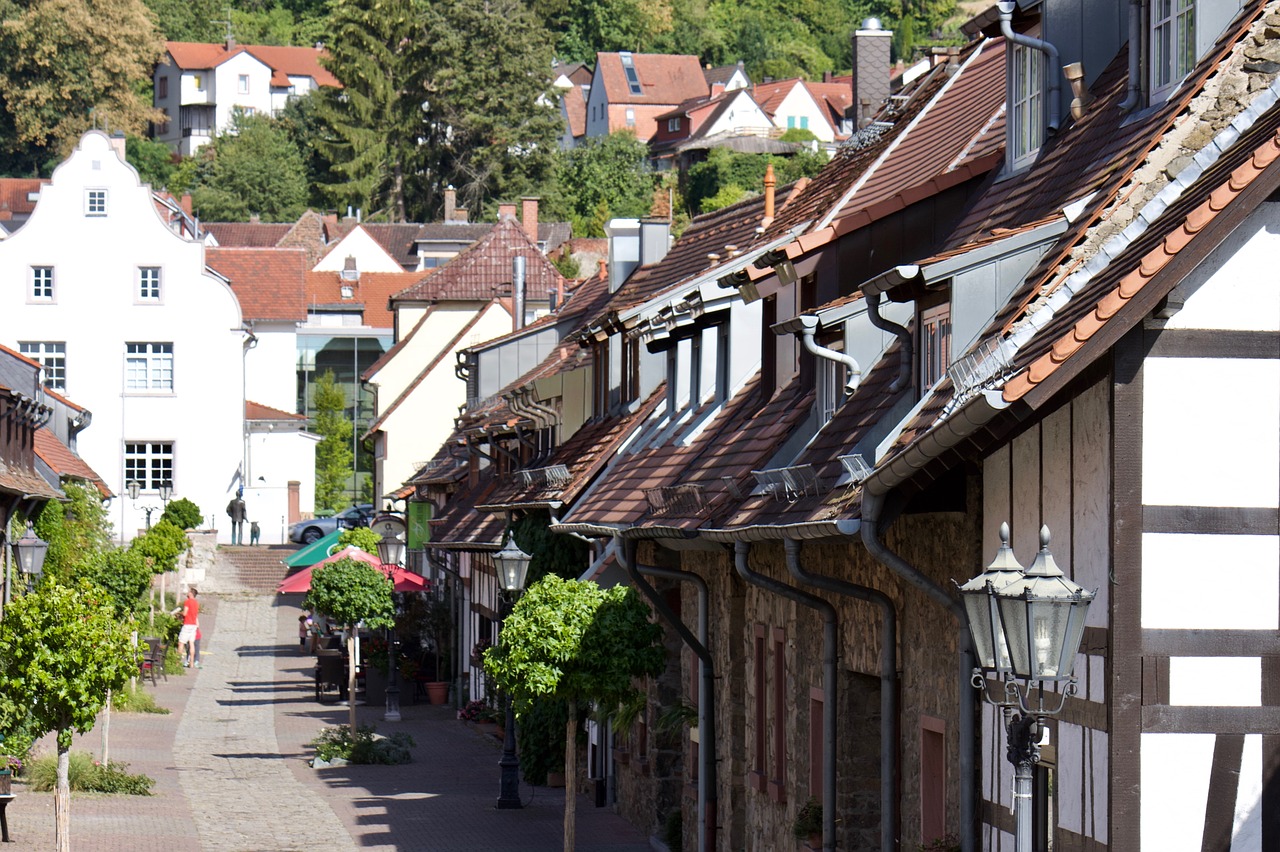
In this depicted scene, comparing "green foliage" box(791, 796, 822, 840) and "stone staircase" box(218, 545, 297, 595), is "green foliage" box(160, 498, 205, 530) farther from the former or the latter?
"green foliage" box(791, 796, 822, 840)

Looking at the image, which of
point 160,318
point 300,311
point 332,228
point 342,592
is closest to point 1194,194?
point 342,592

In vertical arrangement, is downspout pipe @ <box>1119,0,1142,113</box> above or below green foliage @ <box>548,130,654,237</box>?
below

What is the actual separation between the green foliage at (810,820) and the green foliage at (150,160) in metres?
111

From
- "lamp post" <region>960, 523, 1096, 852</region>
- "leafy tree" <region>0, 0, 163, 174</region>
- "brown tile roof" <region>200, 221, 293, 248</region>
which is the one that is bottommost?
"lamp post" <region>960, 523, 1096, 852</region>

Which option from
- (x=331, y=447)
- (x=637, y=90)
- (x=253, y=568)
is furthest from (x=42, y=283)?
(x=637, y=90)

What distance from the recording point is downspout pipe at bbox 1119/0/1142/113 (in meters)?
11.6

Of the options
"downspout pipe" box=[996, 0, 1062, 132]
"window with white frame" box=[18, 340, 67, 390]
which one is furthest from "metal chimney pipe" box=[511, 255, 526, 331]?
"downspout pipe" box=[996, 0, 1062, 132]

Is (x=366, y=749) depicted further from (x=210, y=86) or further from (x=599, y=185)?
(x=210, y=86)

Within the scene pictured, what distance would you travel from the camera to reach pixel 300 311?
76.7 m

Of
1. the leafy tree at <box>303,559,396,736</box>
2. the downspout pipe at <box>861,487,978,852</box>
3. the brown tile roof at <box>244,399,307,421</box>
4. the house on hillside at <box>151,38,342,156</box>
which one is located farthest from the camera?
the house on hillside at <box>151,38,342,156</box>

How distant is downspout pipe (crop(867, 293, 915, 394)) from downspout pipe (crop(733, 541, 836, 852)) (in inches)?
71.9

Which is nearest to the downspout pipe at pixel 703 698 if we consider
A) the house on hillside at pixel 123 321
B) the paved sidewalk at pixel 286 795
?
the paved sidewalk at pixel 286 795

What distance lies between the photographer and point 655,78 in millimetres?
135750

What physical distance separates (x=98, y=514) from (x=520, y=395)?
18.8 meters
